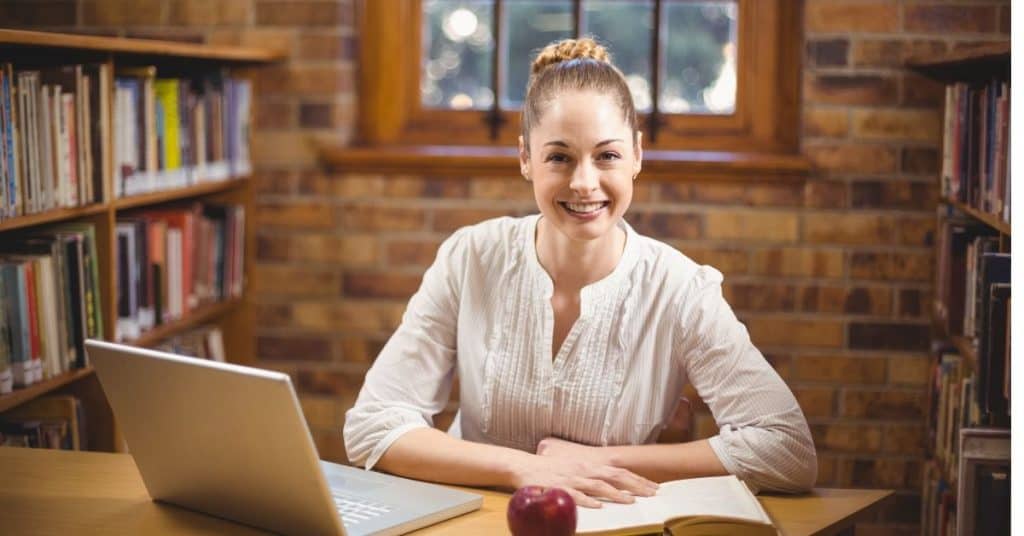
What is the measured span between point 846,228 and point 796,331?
0.31 meters

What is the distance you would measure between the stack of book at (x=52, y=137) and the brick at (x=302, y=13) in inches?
32.6

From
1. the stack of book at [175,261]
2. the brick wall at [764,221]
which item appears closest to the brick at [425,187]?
the brick wall at [764,221]

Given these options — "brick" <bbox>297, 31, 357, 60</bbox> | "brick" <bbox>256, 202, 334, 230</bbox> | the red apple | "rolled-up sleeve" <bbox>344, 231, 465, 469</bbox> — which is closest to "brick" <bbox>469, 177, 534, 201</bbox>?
"brick" <bbox>256, 202, 334, 230</bbox>

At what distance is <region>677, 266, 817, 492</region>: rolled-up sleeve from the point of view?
1704mm

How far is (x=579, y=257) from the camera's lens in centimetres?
202

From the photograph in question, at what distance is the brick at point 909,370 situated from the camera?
328cm

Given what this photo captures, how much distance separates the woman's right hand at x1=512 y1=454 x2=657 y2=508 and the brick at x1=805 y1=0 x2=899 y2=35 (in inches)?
75.6

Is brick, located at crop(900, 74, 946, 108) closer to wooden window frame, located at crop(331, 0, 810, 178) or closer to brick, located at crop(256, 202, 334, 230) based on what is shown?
wooden window frame, located at crop(331, 0, 810, 178)

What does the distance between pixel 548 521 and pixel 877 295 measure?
87.5 inches

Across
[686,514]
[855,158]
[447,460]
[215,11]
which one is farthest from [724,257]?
[686,514]

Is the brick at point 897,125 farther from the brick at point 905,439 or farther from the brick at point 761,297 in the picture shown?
the brick at point 905,439

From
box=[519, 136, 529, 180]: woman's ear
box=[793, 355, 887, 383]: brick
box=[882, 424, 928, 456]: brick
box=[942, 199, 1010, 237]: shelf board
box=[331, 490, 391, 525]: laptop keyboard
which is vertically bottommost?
box=[882, 424, 928, 456]: brick

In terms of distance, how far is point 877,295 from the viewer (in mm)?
3268

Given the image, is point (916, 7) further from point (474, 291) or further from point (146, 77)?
point (146, 77)
